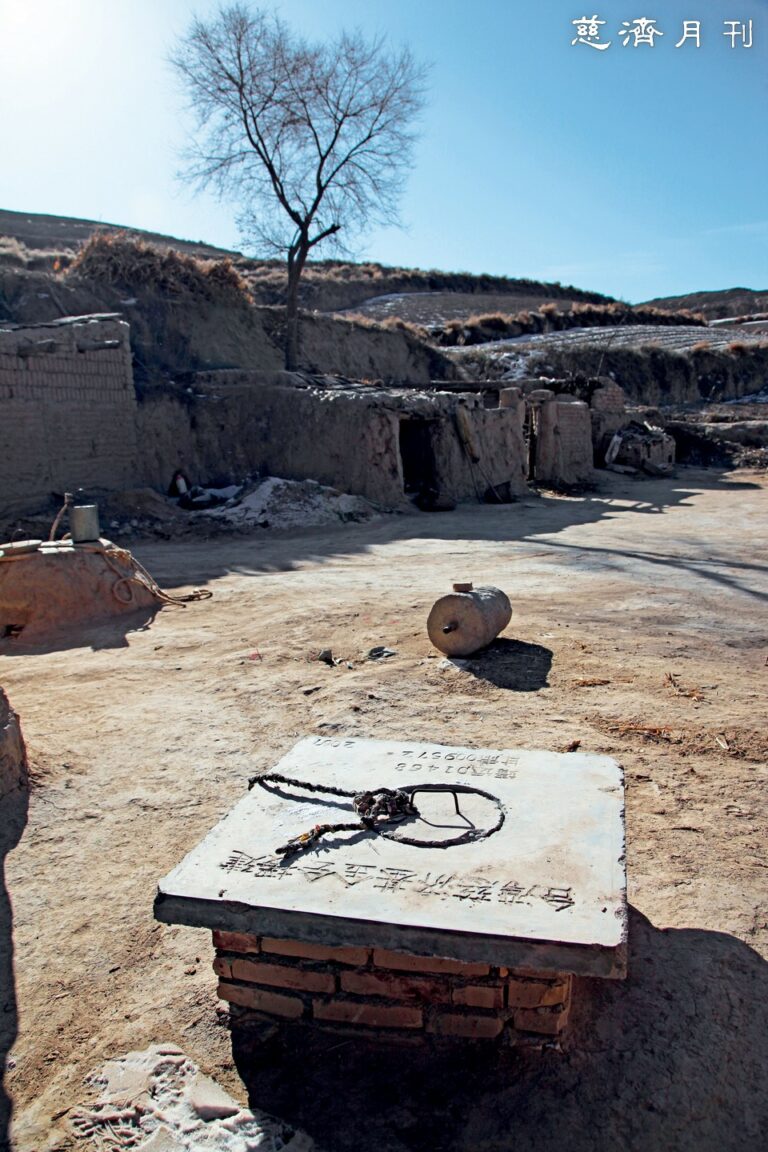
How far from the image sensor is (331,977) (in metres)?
2.25

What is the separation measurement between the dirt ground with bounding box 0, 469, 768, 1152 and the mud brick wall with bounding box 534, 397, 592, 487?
9077 millimetres

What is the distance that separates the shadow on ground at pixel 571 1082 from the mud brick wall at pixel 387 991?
8cm

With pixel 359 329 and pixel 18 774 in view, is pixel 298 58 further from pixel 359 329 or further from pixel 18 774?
pixel 18 774

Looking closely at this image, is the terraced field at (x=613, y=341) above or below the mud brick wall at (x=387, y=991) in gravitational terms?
above

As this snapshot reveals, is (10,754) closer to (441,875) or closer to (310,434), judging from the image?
(441,875)

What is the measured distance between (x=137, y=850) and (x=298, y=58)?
20.9m

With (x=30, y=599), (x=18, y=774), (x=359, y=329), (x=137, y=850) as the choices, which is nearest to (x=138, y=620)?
(x=30, y=599)

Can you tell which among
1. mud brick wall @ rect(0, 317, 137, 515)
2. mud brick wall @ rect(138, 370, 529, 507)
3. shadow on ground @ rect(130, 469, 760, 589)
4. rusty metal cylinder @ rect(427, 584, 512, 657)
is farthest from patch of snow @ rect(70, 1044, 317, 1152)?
mud brick wall @ rect(138, 370, 529, 507)

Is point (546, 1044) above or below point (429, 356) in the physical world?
below

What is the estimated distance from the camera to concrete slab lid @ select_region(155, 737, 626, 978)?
6.72 ft

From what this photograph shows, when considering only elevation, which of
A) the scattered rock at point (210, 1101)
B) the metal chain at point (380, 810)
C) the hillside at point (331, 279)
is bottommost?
the scattered rock at point (210, 1101)

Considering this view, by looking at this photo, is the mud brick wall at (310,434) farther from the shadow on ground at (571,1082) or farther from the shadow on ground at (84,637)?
the shadow on ground at (571,1082)

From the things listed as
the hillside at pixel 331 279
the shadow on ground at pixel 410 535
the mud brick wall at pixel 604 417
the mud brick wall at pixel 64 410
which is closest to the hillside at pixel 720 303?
the hillside at pixel 331 279

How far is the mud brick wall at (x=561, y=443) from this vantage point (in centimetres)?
1773
